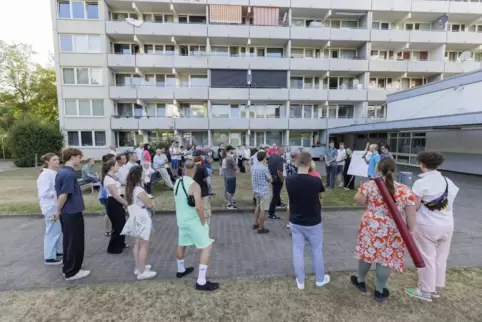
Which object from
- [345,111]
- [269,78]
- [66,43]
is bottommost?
[345,111]

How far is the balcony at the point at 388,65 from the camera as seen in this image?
22188mm

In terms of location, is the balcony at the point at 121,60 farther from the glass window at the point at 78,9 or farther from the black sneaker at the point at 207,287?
the black sneaker at the point at 207,287

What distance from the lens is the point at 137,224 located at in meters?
3.20

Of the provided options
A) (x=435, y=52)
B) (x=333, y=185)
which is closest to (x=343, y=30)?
(x=435, y=52)

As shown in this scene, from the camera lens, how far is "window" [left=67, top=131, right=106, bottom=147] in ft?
71.1

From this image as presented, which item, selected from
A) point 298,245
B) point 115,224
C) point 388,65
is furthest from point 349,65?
point 115,224

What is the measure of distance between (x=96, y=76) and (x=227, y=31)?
12.8 meters

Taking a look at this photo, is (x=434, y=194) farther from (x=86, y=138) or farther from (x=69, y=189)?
(x=86, y=138)

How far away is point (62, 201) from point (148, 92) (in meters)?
20.7

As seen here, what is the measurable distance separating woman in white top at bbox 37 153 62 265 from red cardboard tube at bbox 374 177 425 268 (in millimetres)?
4690

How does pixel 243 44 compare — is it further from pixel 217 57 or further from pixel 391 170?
pixel 391 170

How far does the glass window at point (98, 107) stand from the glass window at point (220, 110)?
10.3m

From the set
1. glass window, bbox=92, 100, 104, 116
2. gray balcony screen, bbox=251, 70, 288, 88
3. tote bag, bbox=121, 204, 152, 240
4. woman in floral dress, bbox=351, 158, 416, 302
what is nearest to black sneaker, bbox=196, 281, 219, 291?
tote bag, bbox=121, 204, 152, 240

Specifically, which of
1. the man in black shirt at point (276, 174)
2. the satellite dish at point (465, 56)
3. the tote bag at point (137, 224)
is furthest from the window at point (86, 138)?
the satellite dish at point (465, 56)
